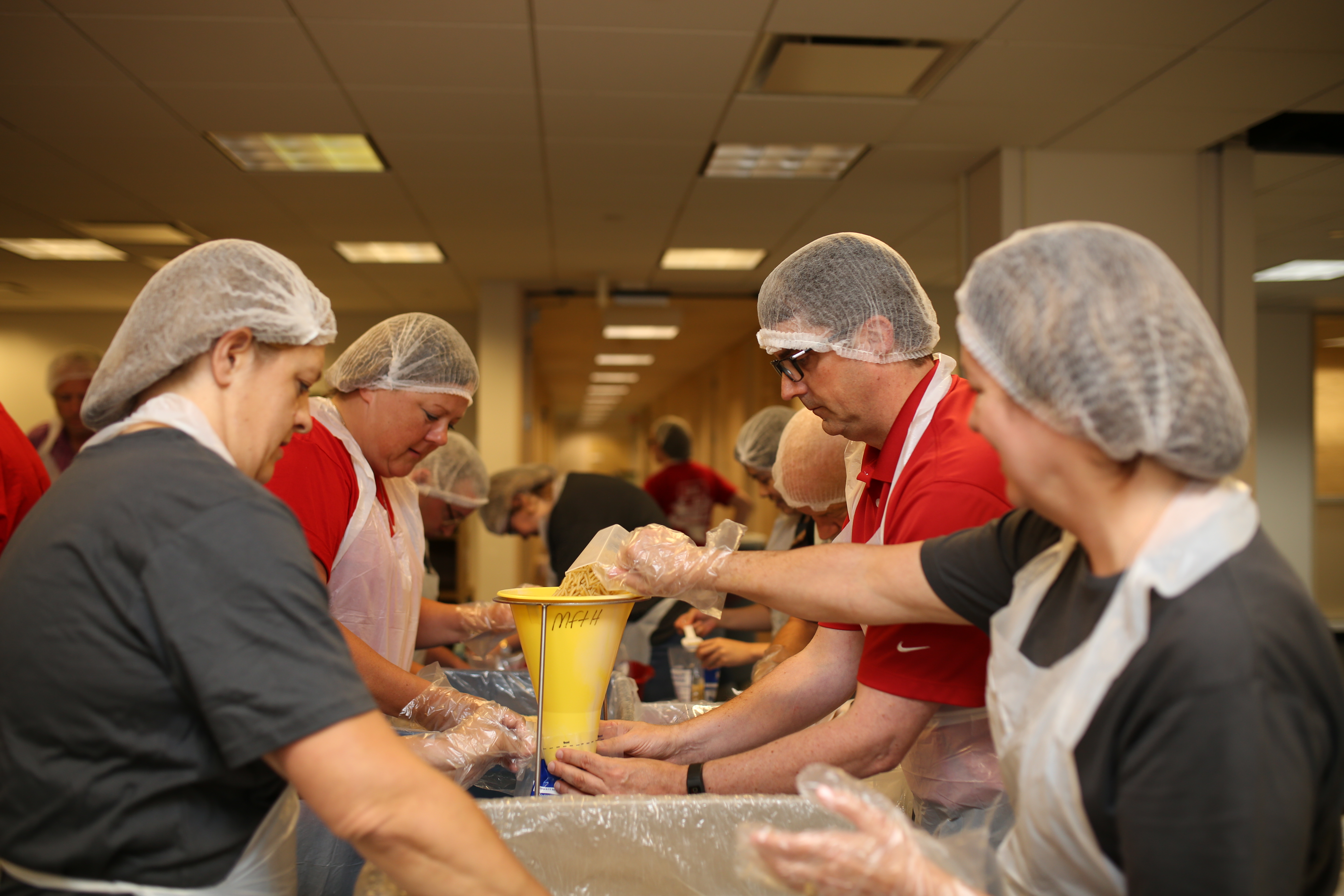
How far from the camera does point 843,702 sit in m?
1.62

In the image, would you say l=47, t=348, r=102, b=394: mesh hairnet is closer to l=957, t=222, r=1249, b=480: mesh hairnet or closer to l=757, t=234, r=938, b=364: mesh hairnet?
l=757, t=234, r=938, b=364: mesh hairnet

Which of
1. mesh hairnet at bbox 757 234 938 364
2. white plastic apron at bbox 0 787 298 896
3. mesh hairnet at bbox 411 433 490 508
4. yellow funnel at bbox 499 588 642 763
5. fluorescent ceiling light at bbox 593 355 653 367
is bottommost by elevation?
white plastic apron at bbox 0 787 298 896

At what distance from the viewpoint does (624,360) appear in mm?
11164

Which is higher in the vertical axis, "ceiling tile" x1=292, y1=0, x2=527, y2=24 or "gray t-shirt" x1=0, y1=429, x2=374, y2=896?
"ceiling tile" x1=292, y1=0, x2=527, y2=24

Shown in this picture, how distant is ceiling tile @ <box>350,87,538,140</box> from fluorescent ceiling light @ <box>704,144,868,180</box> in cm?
92

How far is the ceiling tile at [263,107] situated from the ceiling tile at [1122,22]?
2555mm

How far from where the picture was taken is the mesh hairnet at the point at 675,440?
18.6 ft

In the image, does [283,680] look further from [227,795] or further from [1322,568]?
[1322,568]

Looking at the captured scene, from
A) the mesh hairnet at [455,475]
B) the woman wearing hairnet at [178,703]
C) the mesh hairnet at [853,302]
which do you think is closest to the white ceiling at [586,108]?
the mesh hairnet at [455,475]

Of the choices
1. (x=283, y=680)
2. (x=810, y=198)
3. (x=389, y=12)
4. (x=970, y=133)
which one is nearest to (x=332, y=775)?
(x=283, y=680)

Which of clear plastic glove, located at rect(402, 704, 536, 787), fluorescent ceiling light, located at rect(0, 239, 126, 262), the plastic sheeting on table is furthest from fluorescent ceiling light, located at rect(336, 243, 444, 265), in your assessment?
the plastic sheeting on table

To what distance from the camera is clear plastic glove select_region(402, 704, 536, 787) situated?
4.51 ft

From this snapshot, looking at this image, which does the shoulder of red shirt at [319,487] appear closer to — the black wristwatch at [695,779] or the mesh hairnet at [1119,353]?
the black wristwatch at [695,779]

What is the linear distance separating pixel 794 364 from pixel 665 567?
1.49 feet
